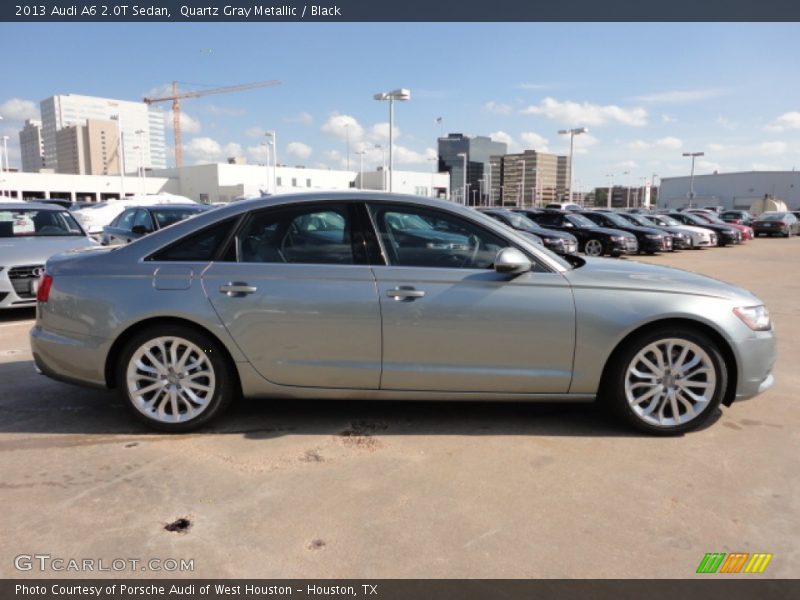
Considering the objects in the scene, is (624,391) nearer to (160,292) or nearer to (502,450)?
(502,450)

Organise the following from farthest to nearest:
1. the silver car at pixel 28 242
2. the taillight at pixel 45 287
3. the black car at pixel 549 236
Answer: the black car at pixel 549 236, the silver car at pixel 28 242, the taillight at pixel 45 287

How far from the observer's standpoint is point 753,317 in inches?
154

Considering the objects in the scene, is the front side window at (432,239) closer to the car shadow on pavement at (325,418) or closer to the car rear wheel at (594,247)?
the car shadow on pavement at (325,418)

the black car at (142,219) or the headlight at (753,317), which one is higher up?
the black car at (142,219)

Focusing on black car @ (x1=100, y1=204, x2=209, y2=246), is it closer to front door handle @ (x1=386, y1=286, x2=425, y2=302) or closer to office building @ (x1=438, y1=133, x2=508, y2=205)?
front door handle @ (x1=386, y1=286, x2=425, y2=302)

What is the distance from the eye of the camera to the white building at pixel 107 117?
100 metres

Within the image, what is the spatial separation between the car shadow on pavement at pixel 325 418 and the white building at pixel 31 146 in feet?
417

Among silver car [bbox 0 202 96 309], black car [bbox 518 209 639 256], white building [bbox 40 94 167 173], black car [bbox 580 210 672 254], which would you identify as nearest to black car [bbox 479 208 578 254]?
black car [bbox 518 209 639 256]

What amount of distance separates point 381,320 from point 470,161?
360 ft

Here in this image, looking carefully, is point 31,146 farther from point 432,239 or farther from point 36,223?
point 432,239

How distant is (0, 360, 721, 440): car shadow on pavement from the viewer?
3.97 metres

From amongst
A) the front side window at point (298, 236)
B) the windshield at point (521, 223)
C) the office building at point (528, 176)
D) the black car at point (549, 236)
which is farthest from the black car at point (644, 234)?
the office building at point (528, 176)
